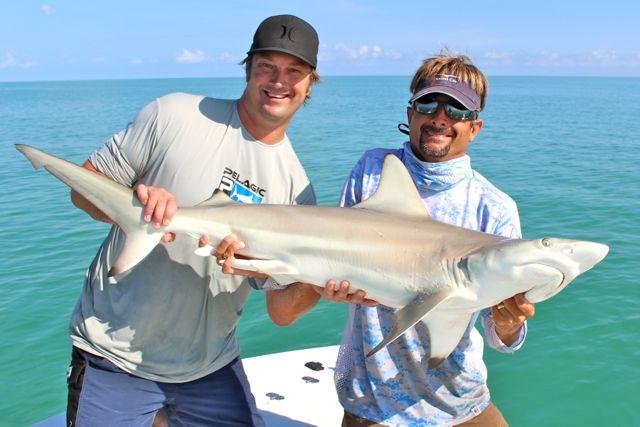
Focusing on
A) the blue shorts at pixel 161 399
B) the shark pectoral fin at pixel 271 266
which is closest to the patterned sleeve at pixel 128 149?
the shark pectoral fin at pixel 271 266

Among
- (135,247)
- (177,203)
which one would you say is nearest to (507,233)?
(177,203)

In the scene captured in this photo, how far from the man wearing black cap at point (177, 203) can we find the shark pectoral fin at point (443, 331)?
2.75 ft

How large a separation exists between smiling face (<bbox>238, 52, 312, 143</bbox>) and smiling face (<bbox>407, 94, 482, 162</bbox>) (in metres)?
0.67

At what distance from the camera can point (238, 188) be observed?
3.17 m

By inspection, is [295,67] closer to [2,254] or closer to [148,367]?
[148,367]

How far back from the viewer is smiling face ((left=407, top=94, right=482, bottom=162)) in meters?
2.98

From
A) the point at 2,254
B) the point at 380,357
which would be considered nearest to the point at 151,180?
the point at 380,357

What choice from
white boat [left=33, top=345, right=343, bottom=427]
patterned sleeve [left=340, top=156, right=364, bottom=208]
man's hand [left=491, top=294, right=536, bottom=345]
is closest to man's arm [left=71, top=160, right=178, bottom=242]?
patterned sleeve [left=340, top=156, right=364, bottom=208]

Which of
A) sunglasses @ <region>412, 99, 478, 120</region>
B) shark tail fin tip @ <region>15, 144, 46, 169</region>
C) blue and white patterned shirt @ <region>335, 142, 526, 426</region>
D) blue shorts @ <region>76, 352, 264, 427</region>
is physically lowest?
blue shorts @ <region>76, 352, 264, 427</region>

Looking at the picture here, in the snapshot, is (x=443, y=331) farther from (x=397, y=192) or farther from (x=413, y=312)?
(x=397, y=192)

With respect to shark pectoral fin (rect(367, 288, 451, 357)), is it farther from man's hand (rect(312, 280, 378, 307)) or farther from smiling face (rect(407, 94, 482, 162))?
smiling face (rect(407, 94, 482, 162))

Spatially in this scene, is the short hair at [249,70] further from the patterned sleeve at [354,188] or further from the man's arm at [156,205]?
the man's arm at [156,205]

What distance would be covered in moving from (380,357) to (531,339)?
5.39 m

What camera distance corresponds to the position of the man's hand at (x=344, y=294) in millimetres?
2734
